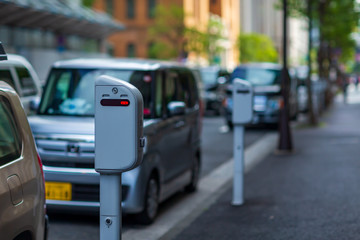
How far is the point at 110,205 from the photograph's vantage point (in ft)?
15.1

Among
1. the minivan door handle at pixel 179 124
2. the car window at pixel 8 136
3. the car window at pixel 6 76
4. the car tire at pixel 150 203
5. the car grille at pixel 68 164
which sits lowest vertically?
the car tire at pixel 150 203

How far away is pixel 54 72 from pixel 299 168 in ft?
17.7

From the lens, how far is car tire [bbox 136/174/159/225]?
7.91 m

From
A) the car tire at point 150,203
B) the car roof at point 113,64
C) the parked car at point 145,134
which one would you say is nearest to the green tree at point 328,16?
the parked car at point 145,134

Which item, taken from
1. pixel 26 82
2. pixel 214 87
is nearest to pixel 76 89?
pixel 26 82

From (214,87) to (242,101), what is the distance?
23185 millimetres

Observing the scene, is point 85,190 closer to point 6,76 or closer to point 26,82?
point 6,76

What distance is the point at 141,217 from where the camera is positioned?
7.92m

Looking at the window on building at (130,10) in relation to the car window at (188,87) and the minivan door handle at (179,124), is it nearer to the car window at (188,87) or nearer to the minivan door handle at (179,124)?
the car window at (188,87)

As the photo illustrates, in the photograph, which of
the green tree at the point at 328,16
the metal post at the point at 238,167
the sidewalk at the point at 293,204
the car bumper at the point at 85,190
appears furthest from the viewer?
the green tree at the point at 328,16

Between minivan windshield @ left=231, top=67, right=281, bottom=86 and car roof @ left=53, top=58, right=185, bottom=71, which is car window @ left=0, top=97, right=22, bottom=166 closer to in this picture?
car roof @ left=53, top=58, right=185, bottom=71

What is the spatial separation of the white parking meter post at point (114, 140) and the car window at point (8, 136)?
0.46 meters

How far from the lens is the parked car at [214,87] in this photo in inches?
1246

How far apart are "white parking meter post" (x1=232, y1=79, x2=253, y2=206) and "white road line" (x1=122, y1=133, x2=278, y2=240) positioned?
0.41m
